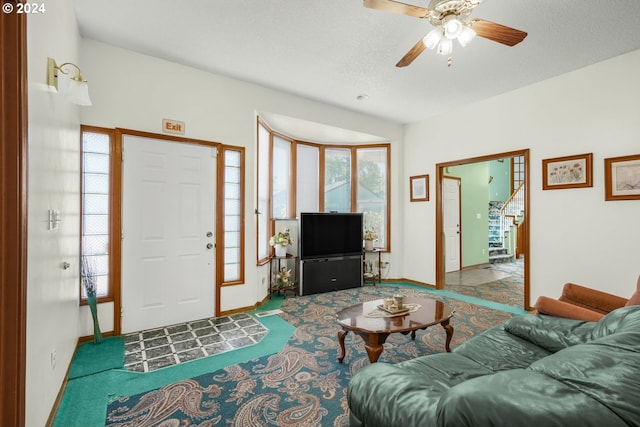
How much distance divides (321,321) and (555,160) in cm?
360

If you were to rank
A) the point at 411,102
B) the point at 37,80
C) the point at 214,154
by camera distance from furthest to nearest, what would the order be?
the point at 411,102 < the point at 214,154 < the point at 37,80

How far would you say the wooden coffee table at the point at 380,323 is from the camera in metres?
2.21

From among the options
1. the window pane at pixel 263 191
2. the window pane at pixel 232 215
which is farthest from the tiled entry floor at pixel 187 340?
the window pane at pixel 263 191

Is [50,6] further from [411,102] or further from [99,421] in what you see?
[411,102]

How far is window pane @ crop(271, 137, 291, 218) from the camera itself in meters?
4.97

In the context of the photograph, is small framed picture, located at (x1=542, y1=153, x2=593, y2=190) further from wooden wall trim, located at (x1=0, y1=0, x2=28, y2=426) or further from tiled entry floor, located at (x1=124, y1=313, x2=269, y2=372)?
wooden wall trim, located at (x1=0, y1=0, x2=28, y2=426)

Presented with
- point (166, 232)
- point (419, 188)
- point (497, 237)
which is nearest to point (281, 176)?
point (166, 232)

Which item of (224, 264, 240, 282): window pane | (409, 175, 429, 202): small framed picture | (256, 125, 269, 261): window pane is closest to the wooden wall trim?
(224, 264, 240, 282): window pane

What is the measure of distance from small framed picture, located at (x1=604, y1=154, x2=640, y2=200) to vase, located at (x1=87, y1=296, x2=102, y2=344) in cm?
555

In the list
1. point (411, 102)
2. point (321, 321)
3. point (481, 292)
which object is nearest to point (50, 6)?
point (321, 321)

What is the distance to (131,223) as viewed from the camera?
123 inches

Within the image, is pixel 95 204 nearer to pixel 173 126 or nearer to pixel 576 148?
pixel 173 126

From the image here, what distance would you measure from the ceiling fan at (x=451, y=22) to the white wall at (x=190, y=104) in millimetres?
2382

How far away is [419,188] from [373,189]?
0.87 metres
